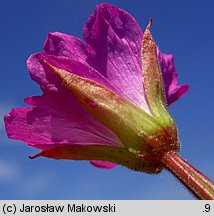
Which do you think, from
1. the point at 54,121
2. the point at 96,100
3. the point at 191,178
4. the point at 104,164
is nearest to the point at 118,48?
the point at 96,100

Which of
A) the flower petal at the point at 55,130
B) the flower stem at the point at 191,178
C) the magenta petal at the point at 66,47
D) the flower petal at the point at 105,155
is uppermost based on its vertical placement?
the magenta petal at the point at 66,47

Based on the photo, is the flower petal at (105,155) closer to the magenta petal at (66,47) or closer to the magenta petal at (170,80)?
the magenta petal at (66,47)

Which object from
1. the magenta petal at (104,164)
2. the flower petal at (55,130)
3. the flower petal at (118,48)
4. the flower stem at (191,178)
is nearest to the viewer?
the flower stem at (191,178)

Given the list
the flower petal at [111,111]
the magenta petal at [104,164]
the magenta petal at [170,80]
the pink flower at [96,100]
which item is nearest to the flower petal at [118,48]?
the pink flower at [96,100]

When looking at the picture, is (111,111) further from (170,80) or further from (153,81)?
(170,80)

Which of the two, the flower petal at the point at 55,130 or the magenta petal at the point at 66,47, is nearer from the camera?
the flower petal at the point at 55,130

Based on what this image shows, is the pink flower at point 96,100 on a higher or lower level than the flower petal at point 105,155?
higher

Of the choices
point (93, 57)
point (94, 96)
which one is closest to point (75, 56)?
point (93, 57)
